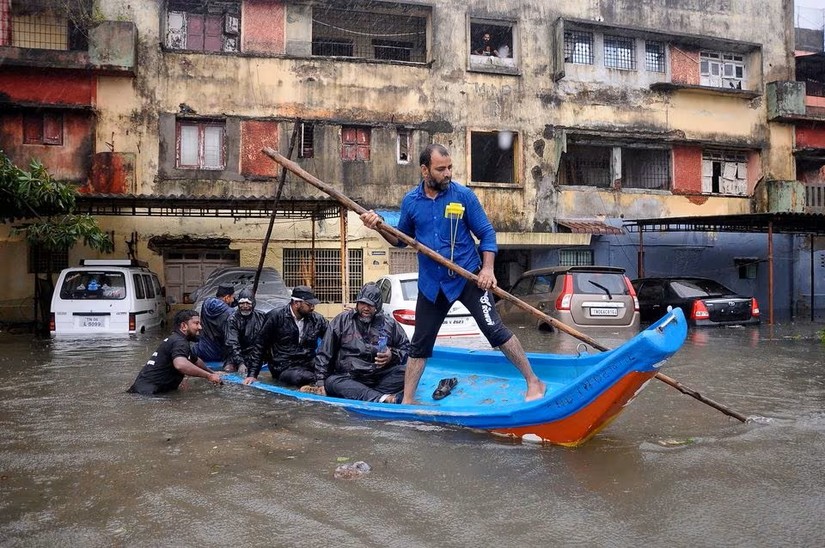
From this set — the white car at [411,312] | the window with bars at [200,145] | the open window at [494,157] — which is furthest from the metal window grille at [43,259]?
the open window at [494,157]

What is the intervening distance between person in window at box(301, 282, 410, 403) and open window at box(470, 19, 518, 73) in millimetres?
15911

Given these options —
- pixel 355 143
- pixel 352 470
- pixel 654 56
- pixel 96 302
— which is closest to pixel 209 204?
pixel 96 302

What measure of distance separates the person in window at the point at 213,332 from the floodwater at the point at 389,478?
176 cm

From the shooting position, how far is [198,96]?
1889cm

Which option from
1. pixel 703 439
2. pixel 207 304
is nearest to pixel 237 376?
pixel 207 304

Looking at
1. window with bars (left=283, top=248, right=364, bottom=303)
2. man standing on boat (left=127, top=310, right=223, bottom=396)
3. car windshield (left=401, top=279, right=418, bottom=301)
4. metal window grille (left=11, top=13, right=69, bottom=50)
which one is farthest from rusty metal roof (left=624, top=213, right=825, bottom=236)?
metal window grille (left=11, top=13, right=69, bottom=50)

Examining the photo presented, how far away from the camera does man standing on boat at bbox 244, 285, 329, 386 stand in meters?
7.20

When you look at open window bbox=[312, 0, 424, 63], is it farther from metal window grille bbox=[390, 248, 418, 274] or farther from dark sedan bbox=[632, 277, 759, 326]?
dark sedan bbox=[632, 277, 759, 326]

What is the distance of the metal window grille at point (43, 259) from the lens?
17.9 m

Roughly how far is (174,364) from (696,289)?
39.6 feet

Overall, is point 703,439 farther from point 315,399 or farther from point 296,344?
point 296,344

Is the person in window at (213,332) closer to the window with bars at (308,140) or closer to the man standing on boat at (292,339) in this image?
the man standing on boat at (292,339)

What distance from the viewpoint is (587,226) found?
67.6ft

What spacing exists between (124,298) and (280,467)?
30.6 ft
